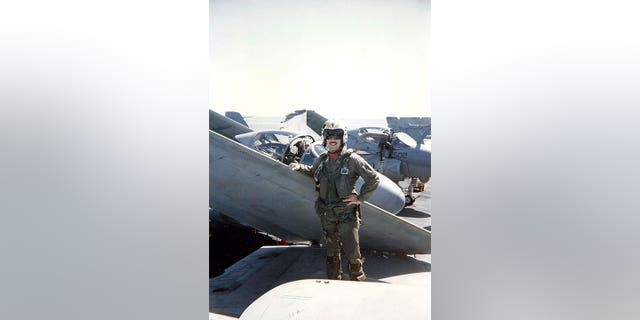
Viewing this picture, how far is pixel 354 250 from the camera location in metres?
3.28

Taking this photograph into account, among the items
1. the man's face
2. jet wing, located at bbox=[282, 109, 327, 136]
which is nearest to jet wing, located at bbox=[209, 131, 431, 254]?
the man's face

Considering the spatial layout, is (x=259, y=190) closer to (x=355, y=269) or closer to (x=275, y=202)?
(x=275, y=202)

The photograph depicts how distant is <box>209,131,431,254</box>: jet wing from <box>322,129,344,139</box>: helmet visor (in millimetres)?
379

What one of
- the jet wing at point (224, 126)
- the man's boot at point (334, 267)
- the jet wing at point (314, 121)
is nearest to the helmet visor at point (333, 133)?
the man's boot at point (334, 267)

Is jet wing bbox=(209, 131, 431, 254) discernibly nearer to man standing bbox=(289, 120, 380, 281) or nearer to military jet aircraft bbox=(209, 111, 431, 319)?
military jet aircraft bbox=(209, 111, 431, 319)

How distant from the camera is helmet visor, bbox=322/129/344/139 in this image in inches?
134

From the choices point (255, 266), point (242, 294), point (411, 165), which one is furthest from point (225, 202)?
point (411, 165)

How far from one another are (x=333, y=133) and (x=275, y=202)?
2.43 ft

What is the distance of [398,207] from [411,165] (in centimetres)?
270

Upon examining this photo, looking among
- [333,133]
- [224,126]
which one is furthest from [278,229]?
[224,126]

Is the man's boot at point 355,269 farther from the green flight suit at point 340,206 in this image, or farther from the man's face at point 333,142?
the man's face at point 333,142

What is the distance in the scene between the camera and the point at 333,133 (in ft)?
11.2

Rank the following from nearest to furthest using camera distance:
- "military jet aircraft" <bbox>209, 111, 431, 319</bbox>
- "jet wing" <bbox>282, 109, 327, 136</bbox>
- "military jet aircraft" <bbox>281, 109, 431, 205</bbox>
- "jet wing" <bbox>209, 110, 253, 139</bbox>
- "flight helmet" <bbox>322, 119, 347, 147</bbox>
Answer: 1. "military jet aircraft" <bbox>209, 111, 431, 319</bbox>
2. "flight helmet" <bbox>322, 119, 347, 147</bbox>
3. "jet wing" <bbox>209, 110, 253, 139</bbox>
4. "jet wing" <bbox>282, 109, 327, 136</bbox>
5. "military jet aircraft" <bbox>281, 109, 431, 205</bbox>

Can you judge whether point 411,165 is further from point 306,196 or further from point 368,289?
point 368,289
